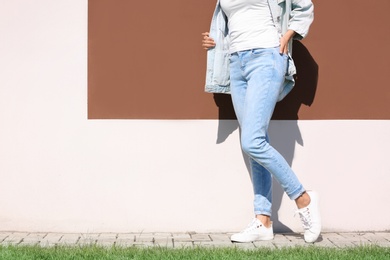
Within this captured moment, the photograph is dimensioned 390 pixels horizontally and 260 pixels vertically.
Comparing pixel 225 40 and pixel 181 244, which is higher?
pixel 225 40

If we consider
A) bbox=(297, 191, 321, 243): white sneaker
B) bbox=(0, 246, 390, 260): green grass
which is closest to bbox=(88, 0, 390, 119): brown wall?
bbox=(297, 191, 321, 243): white sneaker

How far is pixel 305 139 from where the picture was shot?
604 cm

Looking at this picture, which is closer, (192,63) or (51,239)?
(51,239)

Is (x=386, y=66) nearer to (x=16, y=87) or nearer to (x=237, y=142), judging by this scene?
(x=237, y=142)

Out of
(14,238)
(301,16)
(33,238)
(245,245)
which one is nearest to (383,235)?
(245,245)

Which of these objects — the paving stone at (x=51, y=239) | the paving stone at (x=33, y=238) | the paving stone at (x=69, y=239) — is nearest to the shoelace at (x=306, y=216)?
the paving stone at (x=69, y=239)

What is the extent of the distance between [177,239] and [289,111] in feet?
4.28

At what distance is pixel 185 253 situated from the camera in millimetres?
4996

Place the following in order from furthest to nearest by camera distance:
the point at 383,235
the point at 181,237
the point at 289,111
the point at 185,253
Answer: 1. the point at 289,111
2. the point at 383,235
3. the point at 181,237
4. the point at 185,253

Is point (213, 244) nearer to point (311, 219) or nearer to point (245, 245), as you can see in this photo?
point (245, 245)

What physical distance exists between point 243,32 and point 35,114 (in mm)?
1699

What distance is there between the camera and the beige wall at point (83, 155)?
5957mm

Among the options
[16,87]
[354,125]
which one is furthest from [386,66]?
[16,87]

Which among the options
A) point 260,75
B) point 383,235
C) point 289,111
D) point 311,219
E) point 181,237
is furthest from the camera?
point 289,111
